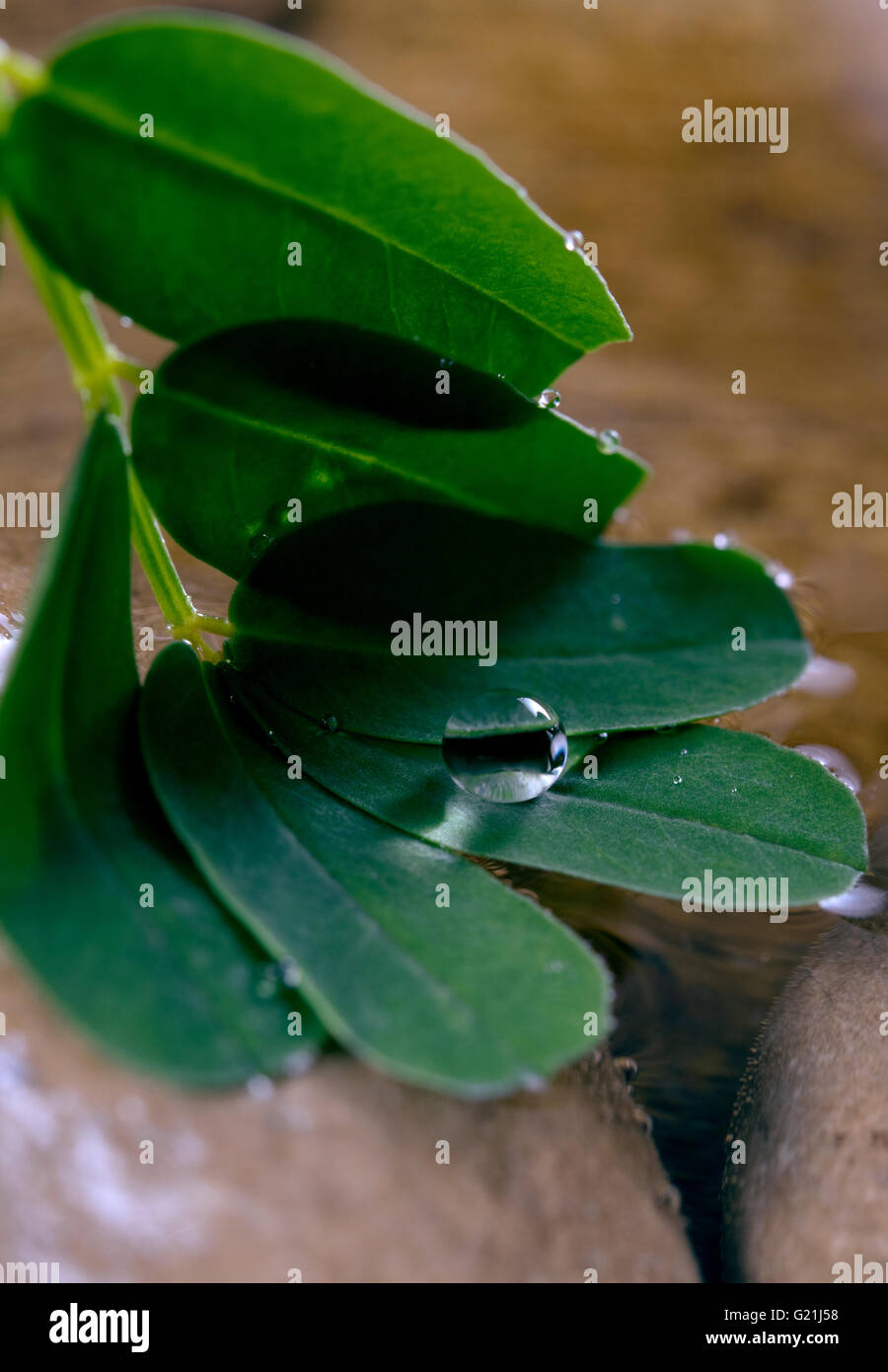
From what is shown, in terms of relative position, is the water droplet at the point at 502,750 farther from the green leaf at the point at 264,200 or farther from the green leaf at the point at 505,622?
the green leaf at the point at 264,200

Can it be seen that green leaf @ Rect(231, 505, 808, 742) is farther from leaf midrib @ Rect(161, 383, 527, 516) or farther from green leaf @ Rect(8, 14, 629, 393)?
green leaf @ Rect(8, 14, 629, 393)

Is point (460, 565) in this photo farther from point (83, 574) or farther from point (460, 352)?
point (83, 574)

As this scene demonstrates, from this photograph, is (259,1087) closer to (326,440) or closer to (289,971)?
(289,971)

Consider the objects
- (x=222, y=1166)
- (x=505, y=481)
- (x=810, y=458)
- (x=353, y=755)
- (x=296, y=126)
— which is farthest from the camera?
(x=810, y=458)

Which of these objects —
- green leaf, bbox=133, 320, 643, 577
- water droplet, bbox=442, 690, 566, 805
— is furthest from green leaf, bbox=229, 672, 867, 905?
green leaf, bbox=133, 320, 643, 577

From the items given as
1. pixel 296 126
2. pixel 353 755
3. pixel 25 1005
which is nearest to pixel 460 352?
pixel 296 126

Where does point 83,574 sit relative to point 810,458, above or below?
below
